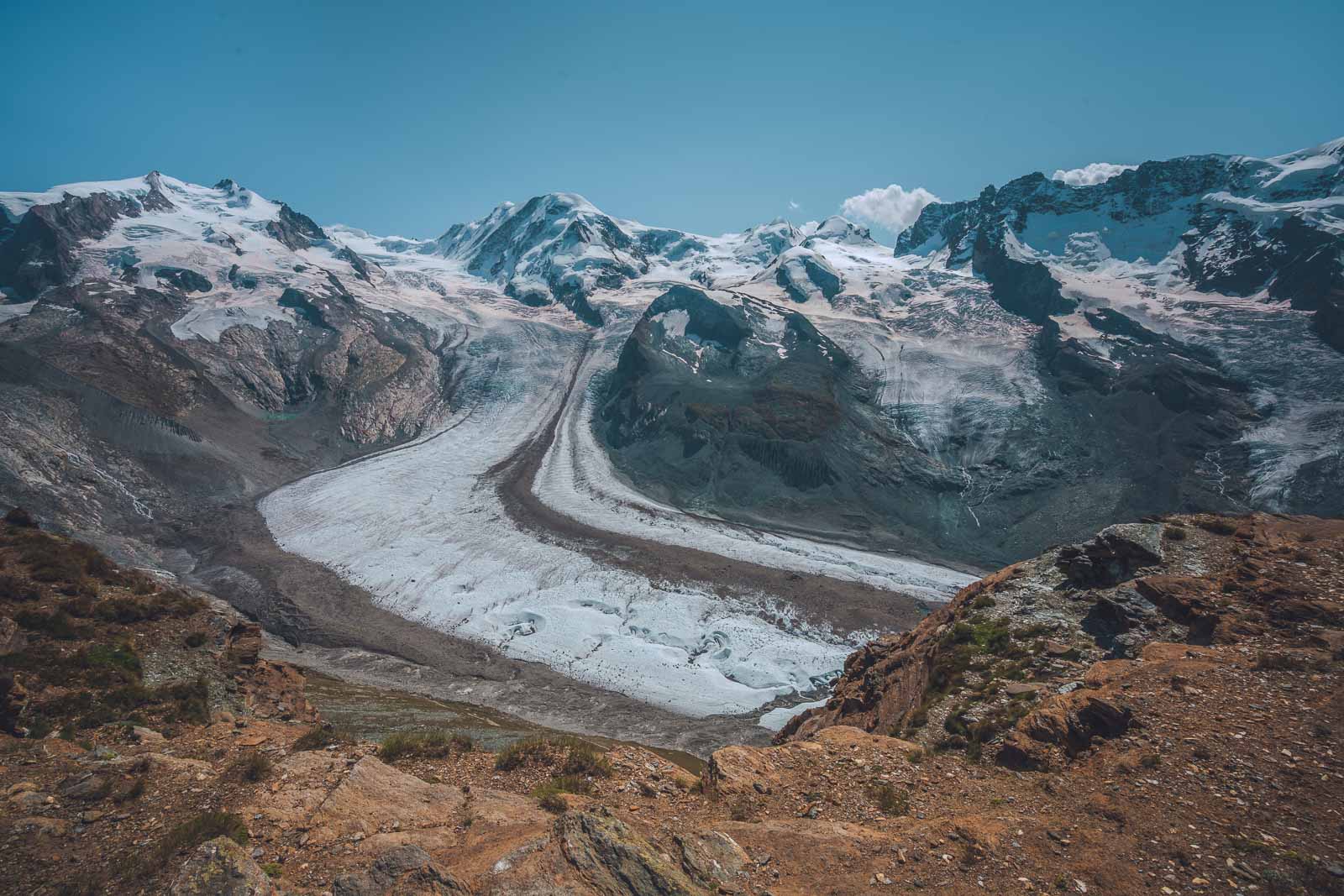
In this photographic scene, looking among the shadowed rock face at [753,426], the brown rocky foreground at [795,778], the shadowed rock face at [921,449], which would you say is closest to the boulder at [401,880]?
the brown rocky foreground at [795,778]

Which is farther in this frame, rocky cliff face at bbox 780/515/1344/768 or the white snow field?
the white snow field

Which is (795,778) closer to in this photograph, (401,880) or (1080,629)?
(401,880)

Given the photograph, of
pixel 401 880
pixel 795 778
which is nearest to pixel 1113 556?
pixel 795 778

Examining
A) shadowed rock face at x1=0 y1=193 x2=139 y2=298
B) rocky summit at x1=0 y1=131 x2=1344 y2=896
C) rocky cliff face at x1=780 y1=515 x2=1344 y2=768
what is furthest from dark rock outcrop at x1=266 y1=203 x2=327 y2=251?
rocky cliff face at x1=780 y1=515 x2=1344 y2=768

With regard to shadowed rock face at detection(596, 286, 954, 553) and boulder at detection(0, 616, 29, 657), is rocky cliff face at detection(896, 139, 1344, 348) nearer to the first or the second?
shadowed rock face at detection(596, 286, 954, 553)

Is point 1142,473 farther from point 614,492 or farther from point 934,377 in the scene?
point 614,492

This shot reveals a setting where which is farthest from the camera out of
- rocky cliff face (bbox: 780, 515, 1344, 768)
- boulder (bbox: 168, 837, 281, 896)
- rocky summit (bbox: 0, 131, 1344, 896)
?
rocky cliff face (bbox: 780, 515, 1344, 768)
